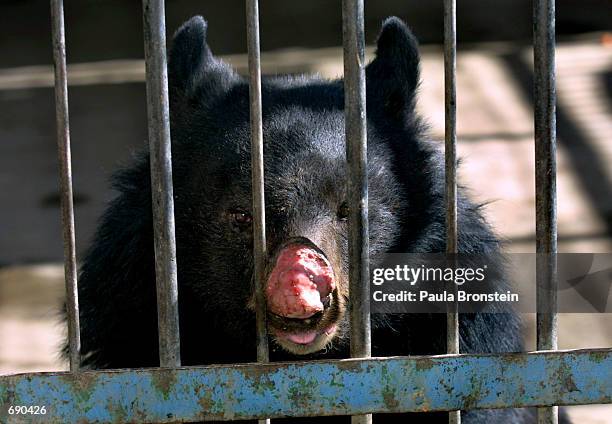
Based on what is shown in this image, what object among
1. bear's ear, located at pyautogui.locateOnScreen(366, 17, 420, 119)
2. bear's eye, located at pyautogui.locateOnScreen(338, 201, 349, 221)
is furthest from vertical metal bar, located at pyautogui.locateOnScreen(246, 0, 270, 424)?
bear's ear, located at pyautogui.locateOnScreen(366, 17, 420, 119)

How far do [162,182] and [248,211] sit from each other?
89cm

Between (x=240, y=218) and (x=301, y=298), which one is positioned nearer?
(x=301, y=298)

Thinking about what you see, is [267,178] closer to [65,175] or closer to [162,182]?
[162,182]

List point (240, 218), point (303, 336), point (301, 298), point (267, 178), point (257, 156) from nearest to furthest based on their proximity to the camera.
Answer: point (257, 156) < point (301, 298) < point (303, 336) < point (267, 178) < point (240, 218)

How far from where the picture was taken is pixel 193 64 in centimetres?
432

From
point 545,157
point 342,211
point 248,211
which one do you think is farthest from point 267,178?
point 545,157

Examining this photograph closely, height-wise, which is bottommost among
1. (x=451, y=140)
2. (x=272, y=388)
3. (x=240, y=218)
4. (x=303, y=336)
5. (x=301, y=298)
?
(x=272, y=388)

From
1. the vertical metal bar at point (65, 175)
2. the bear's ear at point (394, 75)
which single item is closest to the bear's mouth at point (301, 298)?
the vertical metal bar at point (65, 175)

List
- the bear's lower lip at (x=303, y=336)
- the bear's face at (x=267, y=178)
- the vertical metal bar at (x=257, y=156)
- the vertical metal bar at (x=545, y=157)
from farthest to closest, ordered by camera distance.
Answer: the bear's face at (x=267, y=178), the bear's lower lip at (x=303, y=336), the vertical metal bar at (x=545, y=157), the vertical metal bar at (x=257, y=156)

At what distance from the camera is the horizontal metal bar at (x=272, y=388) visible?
9.78 ft

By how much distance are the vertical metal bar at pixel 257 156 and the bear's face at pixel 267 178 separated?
0.27 metres

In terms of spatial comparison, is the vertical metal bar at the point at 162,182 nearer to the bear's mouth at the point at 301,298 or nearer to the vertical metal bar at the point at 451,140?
the bear's mouth at the point at 301,298

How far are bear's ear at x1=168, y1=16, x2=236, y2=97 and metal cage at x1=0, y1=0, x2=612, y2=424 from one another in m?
1.31

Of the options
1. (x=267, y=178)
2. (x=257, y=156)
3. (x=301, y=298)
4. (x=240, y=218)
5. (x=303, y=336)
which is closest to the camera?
(x=257, y=156)
